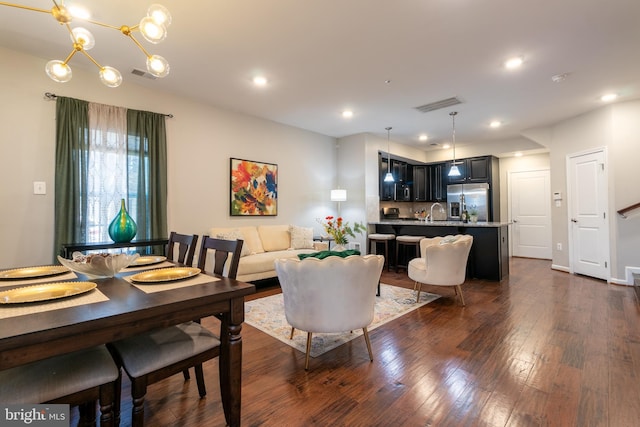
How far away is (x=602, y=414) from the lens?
1.64 meters

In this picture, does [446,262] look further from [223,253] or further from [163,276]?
[163,276]

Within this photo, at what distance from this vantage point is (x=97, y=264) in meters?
1.53

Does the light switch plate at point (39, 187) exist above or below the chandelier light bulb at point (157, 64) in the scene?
below

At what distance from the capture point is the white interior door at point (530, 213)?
23.0 feet

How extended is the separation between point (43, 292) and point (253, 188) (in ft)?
13.0

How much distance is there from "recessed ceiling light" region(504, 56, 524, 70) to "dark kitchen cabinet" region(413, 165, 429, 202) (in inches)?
187

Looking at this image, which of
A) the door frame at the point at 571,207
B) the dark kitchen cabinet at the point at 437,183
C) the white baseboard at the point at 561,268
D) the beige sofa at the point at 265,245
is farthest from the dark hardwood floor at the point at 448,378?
the dark kitchen cabinet at the point at 437,183

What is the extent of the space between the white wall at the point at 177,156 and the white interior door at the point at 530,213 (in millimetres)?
4818

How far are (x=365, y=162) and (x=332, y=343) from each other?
4.40m

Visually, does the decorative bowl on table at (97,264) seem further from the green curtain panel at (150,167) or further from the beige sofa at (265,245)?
the green curtain panel at (150,167)

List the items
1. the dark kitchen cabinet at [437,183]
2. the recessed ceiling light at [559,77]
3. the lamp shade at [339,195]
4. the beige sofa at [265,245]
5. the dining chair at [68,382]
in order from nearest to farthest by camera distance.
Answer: the dining chair at [68,382] < the recessed ceiling light at [559,77] < the beige sofa at [265,245] < the lamp shade at [339,195] < the dark kitchen cabinet at [437,183]

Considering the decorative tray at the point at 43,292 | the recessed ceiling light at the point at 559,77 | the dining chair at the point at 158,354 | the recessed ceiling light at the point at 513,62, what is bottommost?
the dining chair at the point at 158,354

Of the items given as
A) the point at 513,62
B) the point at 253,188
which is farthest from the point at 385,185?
the point at 513,62

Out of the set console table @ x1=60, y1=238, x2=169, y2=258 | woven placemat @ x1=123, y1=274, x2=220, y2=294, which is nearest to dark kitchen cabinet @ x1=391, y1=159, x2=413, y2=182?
console table @ x1=60, y1=238, x2=169, y2=258
